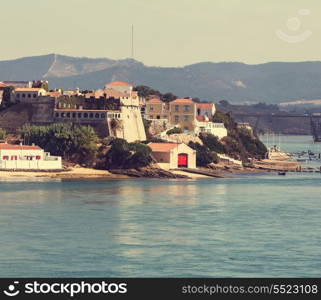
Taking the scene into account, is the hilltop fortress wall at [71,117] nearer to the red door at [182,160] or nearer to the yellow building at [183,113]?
the red door at [182,160]

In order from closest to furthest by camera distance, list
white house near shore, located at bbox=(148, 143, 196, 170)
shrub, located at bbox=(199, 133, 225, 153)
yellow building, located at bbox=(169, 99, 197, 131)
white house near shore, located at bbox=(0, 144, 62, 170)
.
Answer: white house near shore, located at bbox=(0, 144, 62, 170) → white house near shore, located at bbox=(148, 143, 196, 170) → shrub, located at bbox=(199, 133, 225, 153) → yellow building, located at bbox=(169, 99, 197, 131)

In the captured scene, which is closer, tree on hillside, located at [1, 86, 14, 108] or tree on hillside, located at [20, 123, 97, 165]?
tree on hillside, located at [20, 123, 97, 165]

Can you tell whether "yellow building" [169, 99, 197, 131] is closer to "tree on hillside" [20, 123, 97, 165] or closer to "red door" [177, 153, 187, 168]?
"red door" [177, 153, 187, 168]

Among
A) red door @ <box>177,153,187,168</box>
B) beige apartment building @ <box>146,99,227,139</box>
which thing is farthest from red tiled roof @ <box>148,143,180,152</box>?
beige apartment building @ <box>146,99,227,139</box>

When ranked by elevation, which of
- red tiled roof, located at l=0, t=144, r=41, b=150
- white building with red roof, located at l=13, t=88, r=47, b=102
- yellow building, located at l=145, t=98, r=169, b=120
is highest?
white building with red roof, located at l=13, t=88, r=47, b=102

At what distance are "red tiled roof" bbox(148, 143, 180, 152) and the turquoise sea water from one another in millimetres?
20839

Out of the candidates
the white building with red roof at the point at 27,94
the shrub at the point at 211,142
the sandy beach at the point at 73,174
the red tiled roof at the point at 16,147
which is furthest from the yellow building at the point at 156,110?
the red tiled roof at the point at 16,147

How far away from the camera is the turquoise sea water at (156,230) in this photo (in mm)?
69125

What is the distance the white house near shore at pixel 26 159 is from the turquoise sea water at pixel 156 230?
7.29m

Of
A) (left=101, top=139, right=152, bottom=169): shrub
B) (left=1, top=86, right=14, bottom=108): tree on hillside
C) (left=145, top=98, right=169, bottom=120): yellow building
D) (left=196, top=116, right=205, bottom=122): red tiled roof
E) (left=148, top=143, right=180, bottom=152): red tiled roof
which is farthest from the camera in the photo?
(left=196, top=116, right=205, bottom=122): red tiled roof

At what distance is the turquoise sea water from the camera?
69.1 metres

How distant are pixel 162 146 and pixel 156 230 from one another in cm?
6776

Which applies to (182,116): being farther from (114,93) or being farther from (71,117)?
(71,117)

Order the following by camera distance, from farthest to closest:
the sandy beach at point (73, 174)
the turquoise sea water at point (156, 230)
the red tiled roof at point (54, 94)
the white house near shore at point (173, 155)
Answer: the red tiled roof at point (54, 94)
the white house near shore at point (173, 155)
the sandy beach at point (73, 174)
the turquoise sea water at point (156, 230)
